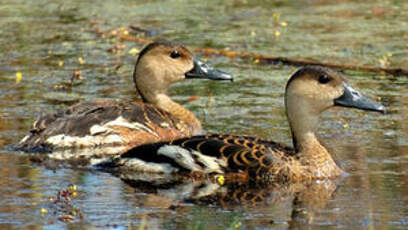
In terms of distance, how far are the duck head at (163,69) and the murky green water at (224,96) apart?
52cm

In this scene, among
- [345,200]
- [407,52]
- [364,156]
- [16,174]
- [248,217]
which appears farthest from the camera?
[407,52]

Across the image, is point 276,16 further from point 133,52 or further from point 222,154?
point 222,154

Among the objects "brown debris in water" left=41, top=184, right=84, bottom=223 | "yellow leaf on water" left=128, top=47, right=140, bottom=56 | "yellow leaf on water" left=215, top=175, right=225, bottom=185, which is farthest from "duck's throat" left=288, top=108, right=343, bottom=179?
"yellow leaf on water" left=128, top=47, right=140, bottom=56

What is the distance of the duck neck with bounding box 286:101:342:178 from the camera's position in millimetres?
9602

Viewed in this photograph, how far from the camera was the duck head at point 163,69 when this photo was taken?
39.1ft

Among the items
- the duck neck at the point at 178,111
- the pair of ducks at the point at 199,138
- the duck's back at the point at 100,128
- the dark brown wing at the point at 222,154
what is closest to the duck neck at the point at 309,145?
the pair of ducks at the point at 199,138

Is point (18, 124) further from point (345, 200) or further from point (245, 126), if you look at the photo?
point (345, 200)

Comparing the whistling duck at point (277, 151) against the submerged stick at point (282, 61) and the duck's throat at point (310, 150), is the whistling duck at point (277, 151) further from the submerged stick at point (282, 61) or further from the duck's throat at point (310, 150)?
the submerged stick at point (282, 61)

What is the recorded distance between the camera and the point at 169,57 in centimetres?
1199

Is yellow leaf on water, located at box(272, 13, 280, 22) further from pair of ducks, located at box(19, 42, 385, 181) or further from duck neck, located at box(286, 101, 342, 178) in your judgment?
duck neck, located at box(286, 101, 342, 178)

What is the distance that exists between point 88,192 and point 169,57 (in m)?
3.42

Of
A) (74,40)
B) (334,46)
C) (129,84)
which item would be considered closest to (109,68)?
(129,84)

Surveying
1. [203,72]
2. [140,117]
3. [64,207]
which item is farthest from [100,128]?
[64,207]

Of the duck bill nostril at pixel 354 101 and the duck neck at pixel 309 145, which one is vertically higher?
the duck bill nostril at pixel 354 101
